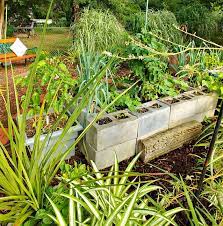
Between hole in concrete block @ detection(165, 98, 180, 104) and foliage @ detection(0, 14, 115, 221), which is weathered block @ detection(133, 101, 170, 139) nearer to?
hole in concrete block @ detection(165, 98, 180, 104)

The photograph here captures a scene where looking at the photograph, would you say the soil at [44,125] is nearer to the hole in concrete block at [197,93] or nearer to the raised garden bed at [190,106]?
the raised garden bed at [190,106]

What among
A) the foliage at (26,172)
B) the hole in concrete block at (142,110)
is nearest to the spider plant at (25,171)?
the foliage at (26,172)

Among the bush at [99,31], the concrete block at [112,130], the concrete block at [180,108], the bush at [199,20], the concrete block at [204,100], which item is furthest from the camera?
the bush at [199,20]

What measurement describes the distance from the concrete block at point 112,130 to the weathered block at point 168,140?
138mm

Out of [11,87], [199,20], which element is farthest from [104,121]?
[199,20]

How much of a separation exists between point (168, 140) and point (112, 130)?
0.58 m

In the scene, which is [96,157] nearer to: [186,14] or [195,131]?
[195,131]

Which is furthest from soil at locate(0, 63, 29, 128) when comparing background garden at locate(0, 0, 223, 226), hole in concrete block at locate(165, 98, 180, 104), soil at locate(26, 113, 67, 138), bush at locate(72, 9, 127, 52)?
hole in concrete block at locate(165, 98, 180, 104)

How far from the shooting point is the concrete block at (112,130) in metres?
2.00

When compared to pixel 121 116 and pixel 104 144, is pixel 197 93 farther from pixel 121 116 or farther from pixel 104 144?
pixel 104 144

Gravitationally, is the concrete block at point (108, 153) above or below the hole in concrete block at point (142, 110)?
below

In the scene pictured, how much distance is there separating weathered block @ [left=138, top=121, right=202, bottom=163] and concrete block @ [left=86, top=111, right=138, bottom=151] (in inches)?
5.5

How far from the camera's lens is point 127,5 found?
20.4 feet

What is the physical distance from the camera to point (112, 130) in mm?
2031
